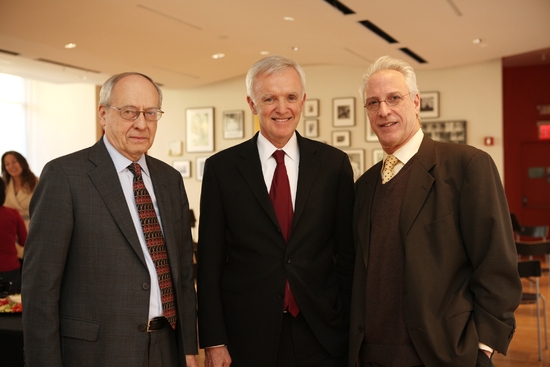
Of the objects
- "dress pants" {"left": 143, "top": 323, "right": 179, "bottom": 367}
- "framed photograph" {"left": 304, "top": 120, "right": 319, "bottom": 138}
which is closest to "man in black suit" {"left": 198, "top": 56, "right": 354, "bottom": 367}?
→ "dress pants" {"left": 143, "top": 323, "right": 179, "bottom": 367}

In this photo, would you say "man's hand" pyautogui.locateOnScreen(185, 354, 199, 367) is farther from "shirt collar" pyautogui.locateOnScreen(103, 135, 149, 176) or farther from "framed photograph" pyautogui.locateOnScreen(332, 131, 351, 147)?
"framed photograph" pyautogui.locateOnScreen(332, 131, 351, 147)

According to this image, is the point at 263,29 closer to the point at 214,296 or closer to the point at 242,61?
the point at 242,61

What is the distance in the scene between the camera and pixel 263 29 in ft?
26.1

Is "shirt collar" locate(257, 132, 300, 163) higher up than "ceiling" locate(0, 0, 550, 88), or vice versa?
"ceiling" locate(0, 0, 550, 88)

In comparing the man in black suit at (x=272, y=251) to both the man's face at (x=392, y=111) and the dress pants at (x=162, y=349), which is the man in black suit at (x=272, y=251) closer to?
the dress pants at (x=162, y=349)

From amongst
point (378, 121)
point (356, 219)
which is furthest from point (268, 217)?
point (378, 121)

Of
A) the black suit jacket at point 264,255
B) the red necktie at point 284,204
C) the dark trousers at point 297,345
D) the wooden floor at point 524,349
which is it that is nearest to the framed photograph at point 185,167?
the wooden floor at point 524,349

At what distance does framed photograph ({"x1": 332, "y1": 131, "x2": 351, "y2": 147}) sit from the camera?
1154cm

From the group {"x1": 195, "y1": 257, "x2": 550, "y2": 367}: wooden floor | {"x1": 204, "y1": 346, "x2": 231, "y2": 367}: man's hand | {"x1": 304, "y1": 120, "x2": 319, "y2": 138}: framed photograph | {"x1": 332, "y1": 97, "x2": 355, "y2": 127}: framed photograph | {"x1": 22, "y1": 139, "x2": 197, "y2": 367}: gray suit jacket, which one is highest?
{"x1": 332, "y1": 97, "x2": 355, "y2": 127}: framed photograph

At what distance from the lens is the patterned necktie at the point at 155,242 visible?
2.08m

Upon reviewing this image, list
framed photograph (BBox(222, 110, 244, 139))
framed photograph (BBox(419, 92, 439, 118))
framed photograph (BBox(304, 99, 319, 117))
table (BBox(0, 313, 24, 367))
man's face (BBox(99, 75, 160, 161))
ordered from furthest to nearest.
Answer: framed photograph (BBox(222, 110, 244, 139)) → framed photograph (BBox(304, 99, 319, 117)) → framed photograph (BBox(419, 92, 439, 118)) → table (BBox(0, 313, 24, 367)) → man's face (BBox(99, 75, 160, 161))

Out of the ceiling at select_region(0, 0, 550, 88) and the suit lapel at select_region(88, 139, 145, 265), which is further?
the ceiling at select_region(0, 0, 550, 88)

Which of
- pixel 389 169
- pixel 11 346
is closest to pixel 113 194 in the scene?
pixel 389 169

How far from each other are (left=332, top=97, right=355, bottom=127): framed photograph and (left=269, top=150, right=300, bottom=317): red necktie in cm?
936
